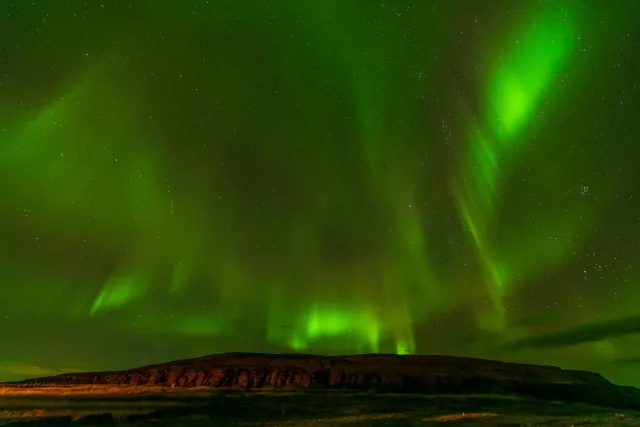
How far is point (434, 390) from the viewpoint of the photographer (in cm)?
18250

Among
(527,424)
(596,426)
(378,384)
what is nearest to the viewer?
(596,426)

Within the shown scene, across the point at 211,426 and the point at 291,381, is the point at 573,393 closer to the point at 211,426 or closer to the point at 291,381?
the point at 291,381

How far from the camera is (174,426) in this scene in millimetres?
49906

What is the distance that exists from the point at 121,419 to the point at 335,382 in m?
146

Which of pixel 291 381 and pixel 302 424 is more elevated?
pixel 291 381

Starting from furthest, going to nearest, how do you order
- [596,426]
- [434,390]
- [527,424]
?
1. [434,390]
2. [527,424]
3. [596,426]

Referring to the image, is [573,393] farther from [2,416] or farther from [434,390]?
[2,416]

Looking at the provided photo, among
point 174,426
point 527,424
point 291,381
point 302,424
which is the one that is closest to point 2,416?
point 174,426

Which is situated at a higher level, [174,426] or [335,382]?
[335,382]

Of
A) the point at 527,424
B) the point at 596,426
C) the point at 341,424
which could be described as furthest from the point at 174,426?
the point at 596,426

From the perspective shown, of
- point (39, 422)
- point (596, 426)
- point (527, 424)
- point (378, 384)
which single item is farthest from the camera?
point (378, 384)

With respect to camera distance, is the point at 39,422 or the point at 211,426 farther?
the point at 39,422

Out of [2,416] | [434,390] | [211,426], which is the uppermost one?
[434,390]

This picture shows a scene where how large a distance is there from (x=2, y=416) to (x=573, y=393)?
617 feet
